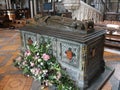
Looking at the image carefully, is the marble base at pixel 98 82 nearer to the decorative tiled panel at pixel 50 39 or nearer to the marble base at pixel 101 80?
the marble base at pixel 101 80

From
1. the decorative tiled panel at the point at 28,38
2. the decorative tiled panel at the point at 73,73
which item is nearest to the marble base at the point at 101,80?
the decorative tiled panel at the point at 73,73

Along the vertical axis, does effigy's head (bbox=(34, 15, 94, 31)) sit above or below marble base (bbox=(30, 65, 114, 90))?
above

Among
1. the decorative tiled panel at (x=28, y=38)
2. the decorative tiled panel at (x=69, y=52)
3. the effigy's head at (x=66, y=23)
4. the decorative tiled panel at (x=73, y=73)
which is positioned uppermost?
the effigy's head at (x=66, y=23)

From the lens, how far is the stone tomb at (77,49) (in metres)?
1.62

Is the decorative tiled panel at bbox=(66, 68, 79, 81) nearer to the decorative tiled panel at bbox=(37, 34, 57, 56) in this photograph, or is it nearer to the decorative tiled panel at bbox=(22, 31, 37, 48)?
the decorative tiled panel at bbox=(37, 34, 57, 56)

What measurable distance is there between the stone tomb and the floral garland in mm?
71

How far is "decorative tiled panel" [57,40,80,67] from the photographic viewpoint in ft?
5.44

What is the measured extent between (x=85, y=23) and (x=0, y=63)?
1.82m

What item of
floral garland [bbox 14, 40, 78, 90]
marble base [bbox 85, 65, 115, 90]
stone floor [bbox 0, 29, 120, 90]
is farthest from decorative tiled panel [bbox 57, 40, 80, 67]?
stone floor [bbox 0, 29, 120, 90]

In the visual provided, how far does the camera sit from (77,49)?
5.38 ft

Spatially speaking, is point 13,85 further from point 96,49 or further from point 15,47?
point 15,47

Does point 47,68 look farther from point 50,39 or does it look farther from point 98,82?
point 98,82

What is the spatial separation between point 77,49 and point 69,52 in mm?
122

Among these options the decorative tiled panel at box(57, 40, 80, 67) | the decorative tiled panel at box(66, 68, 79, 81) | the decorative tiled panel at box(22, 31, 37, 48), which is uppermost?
the decorative tiled panel at box(22, 31, 37, 48)
